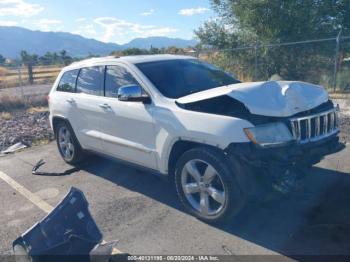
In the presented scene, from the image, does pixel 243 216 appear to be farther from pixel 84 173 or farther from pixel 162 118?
pixel 84 173

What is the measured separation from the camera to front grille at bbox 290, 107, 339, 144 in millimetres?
3824

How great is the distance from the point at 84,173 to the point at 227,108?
3094 mm

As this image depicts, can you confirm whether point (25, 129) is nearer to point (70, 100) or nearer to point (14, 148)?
point (14, 148)

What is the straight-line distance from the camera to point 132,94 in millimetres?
4555

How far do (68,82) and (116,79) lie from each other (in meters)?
1.47

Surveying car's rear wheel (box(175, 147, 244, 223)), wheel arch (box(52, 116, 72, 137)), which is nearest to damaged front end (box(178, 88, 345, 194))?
car's rear wheel (box(175, 147, 244, 223))

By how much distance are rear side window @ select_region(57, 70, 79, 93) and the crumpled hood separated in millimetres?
2504

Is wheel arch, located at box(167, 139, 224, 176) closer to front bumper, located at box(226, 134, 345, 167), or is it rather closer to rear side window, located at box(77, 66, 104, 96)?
front bumper, located at box(226, 134, 345, 167)

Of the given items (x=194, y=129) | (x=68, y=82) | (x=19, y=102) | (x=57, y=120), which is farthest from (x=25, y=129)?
(x=194, y=129)

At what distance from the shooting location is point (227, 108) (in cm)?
407

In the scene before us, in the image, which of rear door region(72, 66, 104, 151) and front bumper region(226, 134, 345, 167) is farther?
rear door region(72, 66, 104, 151)

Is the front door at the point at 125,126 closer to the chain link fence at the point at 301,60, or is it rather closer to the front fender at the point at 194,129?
the front fender at the point at 194,129

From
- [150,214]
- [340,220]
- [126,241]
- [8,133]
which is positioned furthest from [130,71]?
[8,133]

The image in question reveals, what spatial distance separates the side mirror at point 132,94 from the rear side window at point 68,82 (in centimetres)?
182
